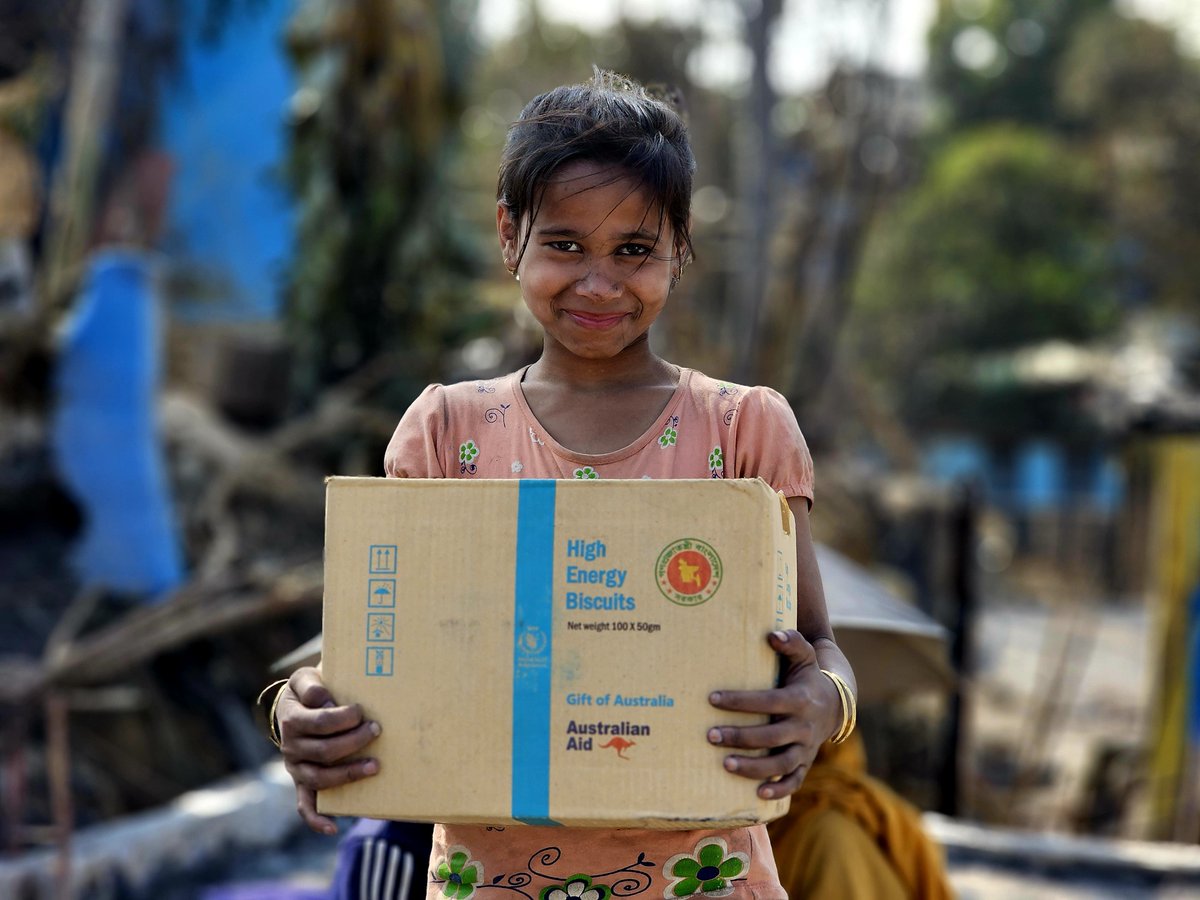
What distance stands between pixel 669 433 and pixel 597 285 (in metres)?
0.20

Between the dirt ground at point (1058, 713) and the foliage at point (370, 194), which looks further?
the foliage at point (370, 194)

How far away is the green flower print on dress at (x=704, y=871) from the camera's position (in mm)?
1483

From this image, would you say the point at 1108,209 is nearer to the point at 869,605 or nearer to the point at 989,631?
the point at 989,631

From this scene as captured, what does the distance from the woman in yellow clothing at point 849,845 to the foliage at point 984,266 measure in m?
18.6

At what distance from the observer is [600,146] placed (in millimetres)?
1493

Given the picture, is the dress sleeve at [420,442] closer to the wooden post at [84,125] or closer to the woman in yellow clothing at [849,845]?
the woman in yellow clothing at [849,845]

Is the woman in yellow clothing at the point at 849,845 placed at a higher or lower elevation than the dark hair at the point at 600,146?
lower

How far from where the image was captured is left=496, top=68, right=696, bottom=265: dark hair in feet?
4.91

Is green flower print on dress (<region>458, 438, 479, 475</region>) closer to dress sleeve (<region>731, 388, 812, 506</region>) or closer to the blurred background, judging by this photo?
dress sleeve (<region>731, 388, 812, 506</region>)

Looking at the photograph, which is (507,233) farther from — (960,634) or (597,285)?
(960,634)

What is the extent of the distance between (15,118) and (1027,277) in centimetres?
1646

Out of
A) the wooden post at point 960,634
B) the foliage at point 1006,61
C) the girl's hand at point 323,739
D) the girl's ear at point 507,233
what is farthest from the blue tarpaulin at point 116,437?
the foliage at point 1006,61

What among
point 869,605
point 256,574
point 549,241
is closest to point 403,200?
point 256,574

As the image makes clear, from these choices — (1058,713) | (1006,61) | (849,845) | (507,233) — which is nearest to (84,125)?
(849,845)
